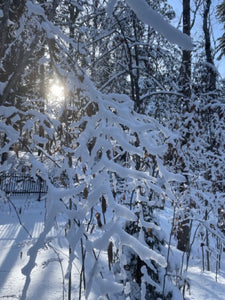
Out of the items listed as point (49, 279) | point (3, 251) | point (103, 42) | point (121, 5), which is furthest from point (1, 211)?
point (121, 5)

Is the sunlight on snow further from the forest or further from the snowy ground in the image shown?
the snowy ground

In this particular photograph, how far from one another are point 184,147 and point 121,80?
73.0 inches

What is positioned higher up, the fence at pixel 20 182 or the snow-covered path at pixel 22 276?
the fence at pixel 20 182

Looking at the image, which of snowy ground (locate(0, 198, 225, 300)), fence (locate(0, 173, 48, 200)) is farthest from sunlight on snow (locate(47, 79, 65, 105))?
snowy ground (locate(0, 198, 225, 300))

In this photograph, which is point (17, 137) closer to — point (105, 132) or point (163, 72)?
point (105, 132)

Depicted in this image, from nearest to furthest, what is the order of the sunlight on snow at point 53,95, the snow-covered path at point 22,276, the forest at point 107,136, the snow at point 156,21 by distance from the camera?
the snow at point 156,21, the forest at point 107,136, the sunlight on snow at point 53,95, the snow-covered path at point 22,276

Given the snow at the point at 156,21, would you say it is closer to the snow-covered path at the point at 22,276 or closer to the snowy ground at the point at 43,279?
the snow-covered path at the point at 22,276

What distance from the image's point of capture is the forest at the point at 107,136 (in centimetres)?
97

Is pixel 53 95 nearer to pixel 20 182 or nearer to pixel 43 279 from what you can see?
pixel 20 182

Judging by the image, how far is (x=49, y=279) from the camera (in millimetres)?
3453

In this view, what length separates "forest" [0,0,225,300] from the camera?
0.97 meters

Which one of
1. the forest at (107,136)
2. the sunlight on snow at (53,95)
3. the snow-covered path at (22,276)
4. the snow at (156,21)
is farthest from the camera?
the snow-covered path at (22,276)

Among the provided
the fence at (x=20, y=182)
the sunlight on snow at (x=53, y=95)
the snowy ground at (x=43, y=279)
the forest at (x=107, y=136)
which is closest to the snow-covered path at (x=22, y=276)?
the snowy ground at (x=43, y=279)

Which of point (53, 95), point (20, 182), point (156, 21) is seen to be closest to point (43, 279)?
point (20, 182)
